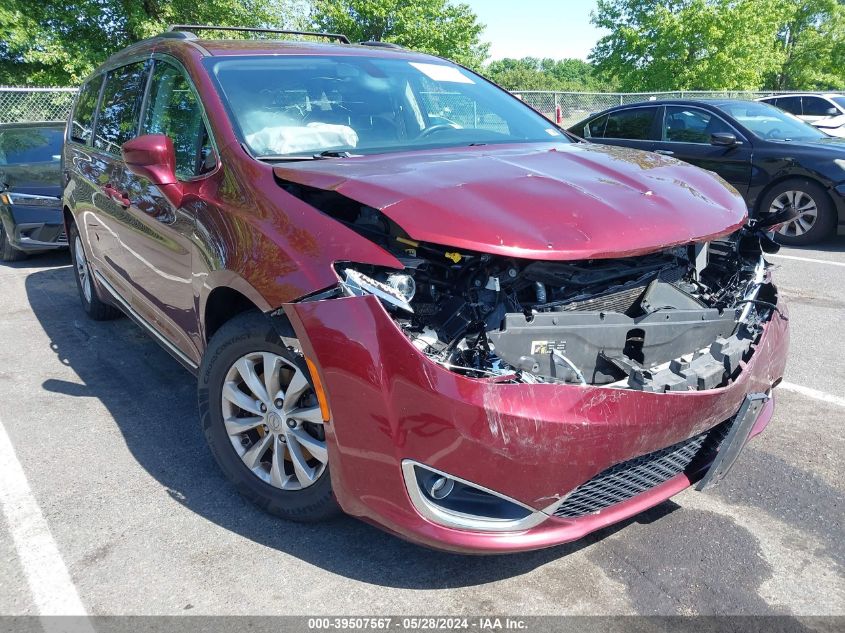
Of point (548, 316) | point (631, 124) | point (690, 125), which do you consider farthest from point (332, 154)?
point (631, 124)

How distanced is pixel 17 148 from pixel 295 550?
25.2 ft

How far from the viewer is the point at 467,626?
2305mm

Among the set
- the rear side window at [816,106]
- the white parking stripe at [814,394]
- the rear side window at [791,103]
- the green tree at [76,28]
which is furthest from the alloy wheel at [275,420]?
the green tree at [76,28]

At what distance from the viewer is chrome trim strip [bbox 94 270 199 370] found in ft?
11.5

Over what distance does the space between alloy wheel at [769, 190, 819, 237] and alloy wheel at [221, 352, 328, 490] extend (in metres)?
6.98

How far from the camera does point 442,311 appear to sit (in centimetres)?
236

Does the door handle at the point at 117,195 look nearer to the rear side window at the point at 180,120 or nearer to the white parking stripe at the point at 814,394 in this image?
the rear side window at the point at 180,120

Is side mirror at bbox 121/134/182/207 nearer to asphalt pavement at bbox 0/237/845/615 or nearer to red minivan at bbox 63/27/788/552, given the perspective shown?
red minivan at bbox 63/27/788/552

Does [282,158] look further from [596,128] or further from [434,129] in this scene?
[596,128]

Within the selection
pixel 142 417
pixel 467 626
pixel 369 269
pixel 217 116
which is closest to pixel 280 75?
pixel 217 116

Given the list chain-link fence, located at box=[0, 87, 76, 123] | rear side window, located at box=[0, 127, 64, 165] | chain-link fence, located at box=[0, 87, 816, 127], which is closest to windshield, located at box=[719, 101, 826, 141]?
chain-link fence, located at box=[0, 87, 816, 127]

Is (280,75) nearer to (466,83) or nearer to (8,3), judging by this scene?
(466,83)

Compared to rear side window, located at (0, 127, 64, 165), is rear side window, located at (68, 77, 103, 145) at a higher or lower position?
higher

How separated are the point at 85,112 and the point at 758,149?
692 centimetres
